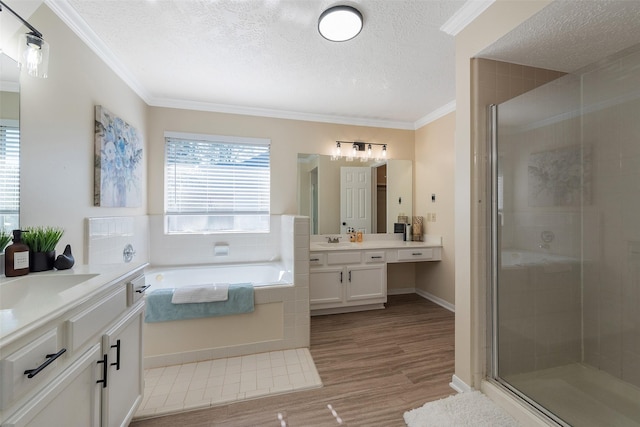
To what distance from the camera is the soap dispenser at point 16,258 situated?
1184 mm

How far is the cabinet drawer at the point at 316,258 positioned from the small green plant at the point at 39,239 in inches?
81.4

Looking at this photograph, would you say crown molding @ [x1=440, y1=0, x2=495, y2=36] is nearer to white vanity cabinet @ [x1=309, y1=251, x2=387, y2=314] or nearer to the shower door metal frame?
the shower door metal frame

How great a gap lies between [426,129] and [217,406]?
3665mm

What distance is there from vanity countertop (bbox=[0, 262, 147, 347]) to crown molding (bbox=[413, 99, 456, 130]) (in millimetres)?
3336

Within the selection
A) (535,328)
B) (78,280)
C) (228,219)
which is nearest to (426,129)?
(535,328)

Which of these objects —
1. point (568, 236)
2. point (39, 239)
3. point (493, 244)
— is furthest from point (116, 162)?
point (568, 236)

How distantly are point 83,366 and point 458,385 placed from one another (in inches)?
81.3

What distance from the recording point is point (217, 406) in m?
1.67

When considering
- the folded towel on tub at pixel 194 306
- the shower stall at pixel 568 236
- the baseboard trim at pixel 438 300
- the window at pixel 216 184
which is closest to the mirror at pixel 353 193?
the window at pixel 216 184

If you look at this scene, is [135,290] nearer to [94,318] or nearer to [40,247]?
[94,318]

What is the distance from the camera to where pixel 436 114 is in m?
3.33

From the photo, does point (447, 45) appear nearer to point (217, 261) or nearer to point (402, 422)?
point (402, 422)

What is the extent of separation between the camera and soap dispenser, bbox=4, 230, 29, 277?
3.88ft

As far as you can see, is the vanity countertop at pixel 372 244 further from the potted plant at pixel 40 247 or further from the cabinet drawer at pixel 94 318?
the potted plant at pixel 40 247
